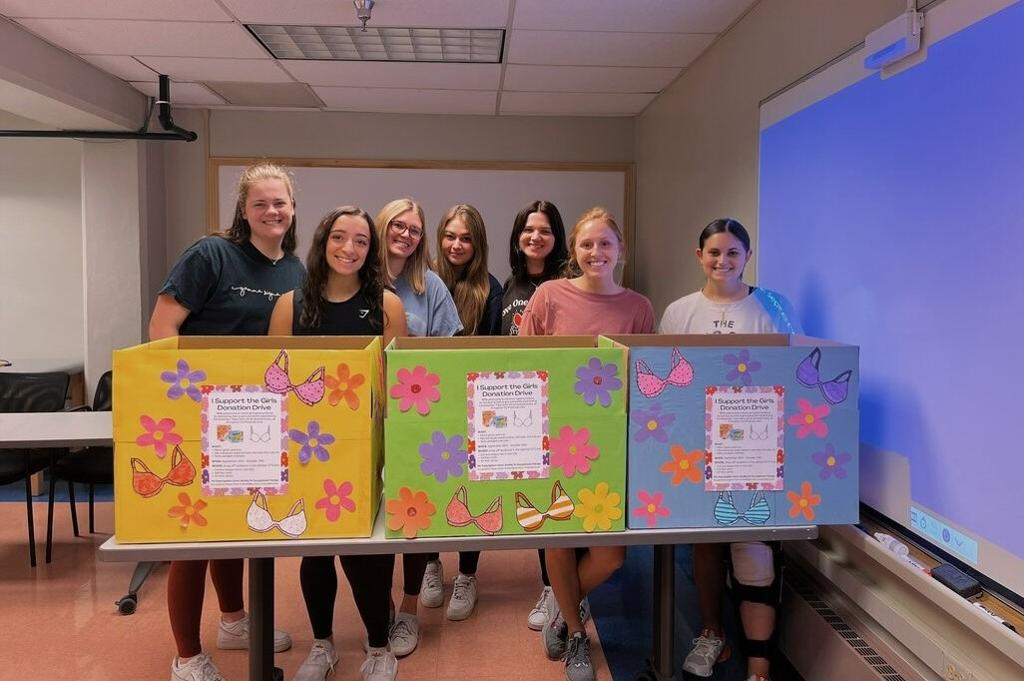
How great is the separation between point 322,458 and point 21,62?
2.95 metres

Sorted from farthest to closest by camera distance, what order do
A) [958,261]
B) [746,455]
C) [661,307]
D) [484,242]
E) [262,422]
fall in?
[661,307] → [484,242] → [958,261] → [746,455] → [262,422]

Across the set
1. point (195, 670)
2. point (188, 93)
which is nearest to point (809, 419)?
point (195, 670)

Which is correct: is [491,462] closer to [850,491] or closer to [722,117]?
[850,491]

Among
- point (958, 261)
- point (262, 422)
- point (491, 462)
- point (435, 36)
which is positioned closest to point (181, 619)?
point (262, 422)

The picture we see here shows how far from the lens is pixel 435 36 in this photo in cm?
321

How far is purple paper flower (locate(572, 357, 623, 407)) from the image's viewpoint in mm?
1368

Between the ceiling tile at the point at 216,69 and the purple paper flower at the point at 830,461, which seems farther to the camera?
the ceiling tile at the point at 216,69

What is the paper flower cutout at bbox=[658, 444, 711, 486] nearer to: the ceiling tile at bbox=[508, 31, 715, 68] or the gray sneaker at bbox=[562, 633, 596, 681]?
the gray sneaker at bbox=[562, 633, 596, 681]

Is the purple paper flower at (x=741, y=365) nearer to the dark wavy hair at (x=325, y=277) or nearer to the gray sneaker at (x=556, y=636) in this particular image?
the dark wavy hair at (x=325, y=277)

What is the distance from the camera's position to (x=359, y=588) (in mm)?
1983

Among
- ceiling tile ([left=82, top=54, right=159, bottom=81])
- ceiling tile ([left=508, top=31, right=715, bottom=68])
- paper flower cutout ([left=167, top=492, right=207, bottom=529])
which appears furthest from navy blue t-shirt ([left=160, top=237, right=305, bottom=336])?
ceiling tile ([left=82, top=54, right=159, bottom=81])

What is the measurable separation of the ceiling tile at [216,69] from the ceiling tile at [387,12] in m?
0.69

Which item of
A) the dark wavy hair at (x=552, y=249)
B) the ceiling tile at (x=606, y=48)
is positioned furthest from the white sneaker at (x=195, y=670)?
the ceiling tile at (x=606, y=48)

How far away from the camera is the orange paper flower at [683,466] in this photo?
1419 millimetres
